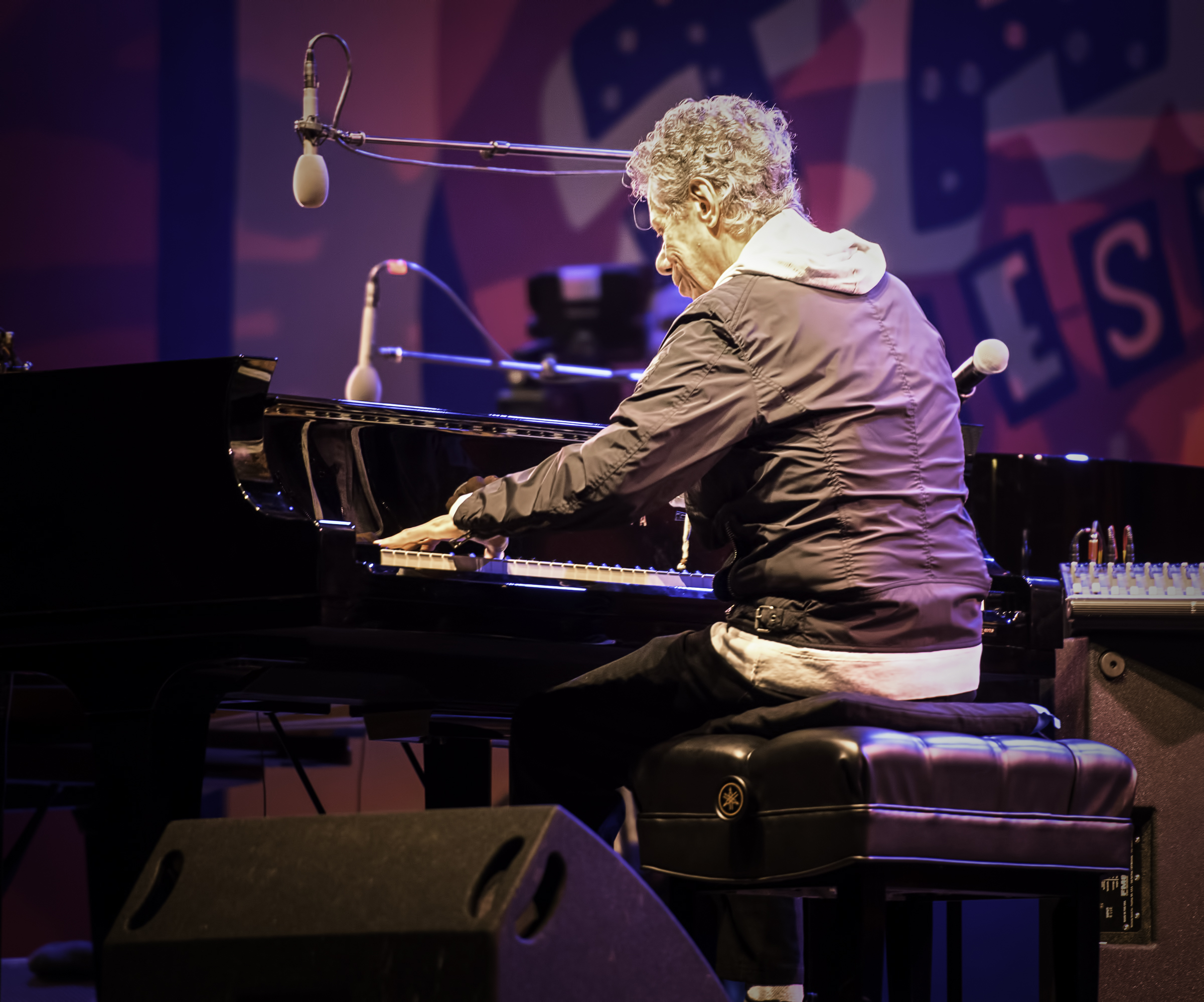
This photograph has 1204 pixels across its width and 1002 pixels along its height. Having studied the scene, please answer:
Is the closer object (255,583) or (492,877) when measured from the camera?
(492,877)

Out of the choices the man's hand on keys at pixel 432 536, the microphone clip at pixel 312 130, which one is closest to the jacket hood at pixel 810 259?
the man's hand on keys at pixel 432 536

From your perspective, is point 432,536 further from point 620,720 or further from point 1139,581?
point 1139,581

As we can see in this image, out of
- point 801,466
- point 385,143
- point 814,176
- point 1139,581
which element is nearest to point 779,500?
point 801,466

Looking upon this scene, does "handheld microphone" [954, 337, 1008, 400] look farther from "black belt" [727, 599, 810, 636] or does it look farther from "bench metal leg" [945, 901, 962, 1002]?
"bench metal leg" [945, 901, 962, 1002]

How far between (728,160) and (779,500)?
0.59 metres

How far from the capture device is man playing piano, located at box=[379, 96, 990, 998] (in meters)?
2.06

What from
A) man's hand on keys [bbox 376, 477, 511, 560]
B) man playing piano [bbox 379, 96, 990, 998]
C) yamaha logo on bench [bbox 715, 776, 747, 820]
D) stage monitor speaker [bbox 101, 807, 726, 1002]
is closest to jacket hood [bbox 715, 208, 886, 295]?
man playing piano [bbox 379, 96, 990, 998]

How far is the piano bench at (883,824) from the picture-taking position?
1.79m

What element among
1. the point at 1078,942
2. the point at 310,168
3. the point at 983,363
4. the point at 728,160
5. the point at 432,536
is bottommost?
the point at 1078,942

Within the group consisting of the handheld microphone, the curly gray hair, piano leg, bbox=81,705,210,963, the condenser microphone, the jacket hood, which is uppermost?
the condenser microphone

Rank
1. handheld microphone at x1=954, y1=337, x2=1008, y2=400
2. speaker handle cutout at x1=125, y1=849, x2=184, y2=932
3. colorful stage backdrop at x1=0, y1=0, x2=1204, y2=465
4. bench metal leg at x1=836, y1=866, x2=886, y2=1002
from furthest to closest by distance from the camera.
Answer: colorful stage backdrop at x1=0, y1=0, x2=1204, y2=465 < handheld microphone at x1=954, y1=337, x2=1008, y2=400 < bench metal leg at x1=836, y1=866, x2=886, y2=1002 < speaker handle cutout at x1=125, y1=849, x2=184, y2=932

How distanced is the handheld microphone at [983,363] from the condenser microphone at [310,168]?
1.59 meters

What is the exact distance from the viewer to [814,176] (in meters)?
5.31

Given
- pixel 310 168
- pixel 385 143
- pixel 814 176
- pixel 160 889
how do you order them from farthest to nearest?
pixel 814 176 → pixel 310 168 → pixel 385 143 → pixel 160 889
